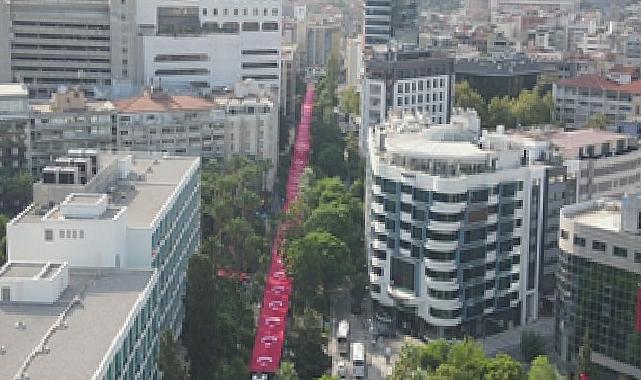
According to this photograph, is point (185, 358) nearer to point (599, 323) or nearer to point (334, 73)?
point (599, 323)

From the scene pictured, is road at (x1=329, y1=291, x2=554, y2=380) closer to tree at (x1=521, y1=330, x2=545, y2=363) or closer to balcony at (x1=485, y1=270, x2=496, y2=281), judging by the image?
tree at (x1=521, y1=330, x2=545, y2=363)

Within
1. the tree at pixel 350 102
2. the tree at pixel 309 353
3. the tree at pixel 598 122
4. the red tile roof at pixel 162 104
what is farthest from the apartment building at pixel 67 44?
the tree at pixel 309 353

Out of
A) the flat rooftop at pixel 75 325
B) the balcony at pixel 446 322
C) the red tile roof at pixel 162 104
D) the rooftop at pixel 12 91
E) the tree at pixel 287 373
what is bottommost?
the balcony at pixel 446 322

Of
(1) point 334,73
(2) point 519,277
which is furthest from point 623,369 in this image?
(1) point 334,73

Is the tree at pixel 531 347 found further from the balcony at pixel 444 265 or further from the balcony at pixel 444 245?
the balcony at pixel 444 245

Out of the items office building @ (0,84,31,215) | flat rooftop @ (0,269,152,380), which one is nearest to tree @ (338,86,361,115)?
office building @ (0,84,31,215)

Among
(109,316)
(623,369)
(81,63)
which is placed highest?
(81,63)
